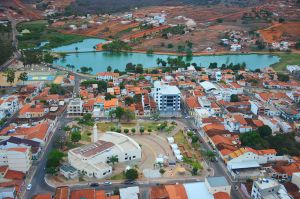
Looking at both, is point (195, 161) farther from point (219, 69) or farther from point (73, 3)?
point (73, 3)

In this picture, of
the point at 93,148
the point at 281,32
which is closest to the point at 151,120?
the point at 93,148

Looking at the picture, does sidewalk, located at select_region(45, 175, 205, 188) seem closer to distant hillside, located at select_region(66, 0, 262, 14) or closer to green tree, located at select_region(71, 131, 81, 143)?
green tree, located at select_region(71, 131, 81, 143)

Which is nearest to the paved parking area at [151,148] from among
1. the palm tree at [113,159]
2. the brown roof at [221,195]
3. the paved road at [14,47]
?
the palm tree at [113,159]

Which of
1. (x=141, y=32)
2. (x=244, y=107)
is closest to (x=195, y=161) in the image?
(x=244, y=107)

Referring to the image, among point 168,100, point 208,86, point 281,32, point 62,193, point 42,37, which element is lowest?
point 62,193

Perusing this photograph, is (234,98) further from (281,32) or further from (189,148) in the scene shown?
(281,32)

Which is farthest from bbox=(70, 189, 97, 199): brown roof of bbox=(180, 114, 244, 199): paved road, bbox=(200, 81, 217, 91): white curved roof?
bbox=(200, 81, 217, 91): white curved roof

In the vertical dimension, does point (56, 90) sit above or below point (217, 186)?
above
